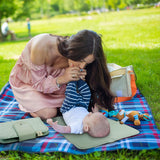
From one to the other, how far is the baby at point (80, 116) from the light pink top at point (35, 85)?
7.4 inches

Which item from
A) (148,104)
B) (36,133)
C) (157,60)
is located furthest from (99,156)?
(157,60)

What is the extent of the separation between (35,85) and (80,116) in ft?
2.21

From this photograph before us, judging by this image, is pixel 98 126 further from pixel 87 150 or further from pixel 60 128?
pixel 60 128

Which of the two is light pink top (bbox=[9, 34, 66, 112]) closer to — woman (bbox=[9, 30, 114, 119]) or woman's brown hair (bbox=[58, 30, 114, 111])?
woman (bbox=[9, 30, 114, 119])

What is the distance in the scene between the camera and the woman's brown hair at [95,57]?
238 centimetres

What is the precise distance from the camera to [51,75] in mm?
2895

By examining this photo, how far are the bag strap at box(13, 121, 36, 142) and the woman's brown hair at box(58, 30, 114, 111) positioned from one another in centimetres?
81

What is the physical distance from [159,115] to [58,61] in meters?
1.35

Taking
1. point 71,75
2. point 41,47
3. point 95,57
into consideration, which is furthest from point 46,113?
point 95,57

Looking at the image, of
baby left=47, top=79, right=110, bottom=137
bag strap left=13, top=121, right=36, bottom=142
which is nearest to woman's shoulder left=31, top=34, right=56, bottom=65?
baby left=47, top=79, right=110, bottom=137

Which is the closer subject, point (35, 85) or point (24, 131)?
point (24, 131)

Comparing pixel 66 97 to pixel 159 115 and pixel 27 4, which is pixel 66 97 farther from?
pixel 27 4

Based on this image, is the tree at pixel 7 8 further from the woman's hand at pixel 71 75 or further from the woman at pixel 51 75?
the woman's hand at pixel 71 75

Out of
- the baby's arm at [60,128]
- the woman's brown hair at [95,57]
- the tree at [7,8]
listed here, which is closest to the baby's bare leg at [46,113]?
the baby's arm at [60,128]
